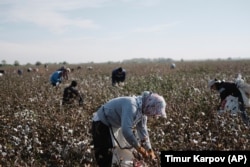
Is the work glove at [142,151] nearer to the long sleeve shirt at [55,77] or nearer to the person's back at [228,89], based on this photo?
the person's back at [228,89]

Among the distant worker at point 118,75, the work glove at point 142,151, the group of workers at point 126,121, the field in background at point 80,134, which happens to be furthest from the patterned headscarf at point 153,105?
the distant worker at point 118,75

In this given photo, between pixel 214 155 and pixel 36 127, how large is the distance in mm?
4020

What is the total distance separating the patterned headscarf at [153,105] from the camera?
4059 mm

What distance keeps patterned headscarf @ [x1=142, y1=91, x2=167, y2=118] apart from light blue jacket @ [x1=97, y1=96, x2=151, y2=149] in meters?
0.08

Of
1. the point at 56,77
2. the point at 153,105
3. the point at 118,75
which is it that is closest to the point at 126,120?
the point at 153,105

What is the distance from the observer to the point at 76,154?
5586 mm

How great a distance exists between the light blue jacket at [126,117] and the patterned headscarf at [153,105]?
0.26 feet

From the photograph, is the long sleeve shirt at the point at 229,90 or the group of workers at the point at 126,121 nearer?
the group of workers at the point at 126,121

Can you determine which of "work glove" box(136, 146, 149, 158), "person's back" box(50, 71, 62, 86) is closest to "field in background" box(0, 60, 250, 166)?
"work glove" box(136, 146, 149, 158)

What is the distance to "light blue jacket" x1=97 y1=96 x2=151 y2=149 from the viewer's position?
4046mm

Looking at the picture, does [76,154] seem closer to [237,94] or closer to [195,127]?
[195,127]

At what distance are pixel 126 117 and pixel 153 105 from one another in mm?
288

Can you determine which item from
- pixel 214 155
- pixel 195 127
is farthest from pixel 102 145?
pixel 195 127

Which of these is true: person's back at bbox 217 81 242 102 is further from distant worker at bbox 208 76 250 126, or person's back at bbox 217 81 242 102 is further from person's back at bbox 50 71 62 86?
person's back at bbox 50 71 62 86
